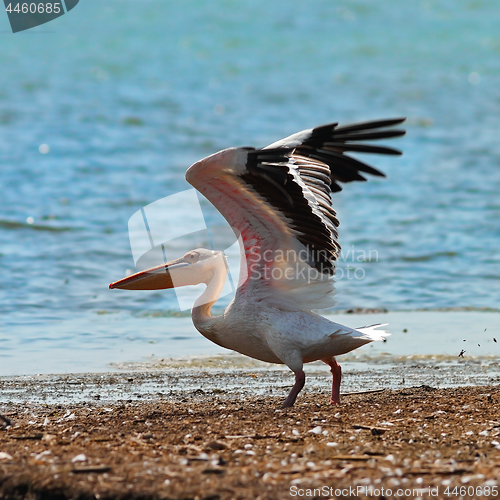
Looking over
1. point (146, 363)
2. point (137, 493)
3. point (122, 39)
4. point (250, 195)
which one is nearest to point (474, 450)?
point (137, 493)

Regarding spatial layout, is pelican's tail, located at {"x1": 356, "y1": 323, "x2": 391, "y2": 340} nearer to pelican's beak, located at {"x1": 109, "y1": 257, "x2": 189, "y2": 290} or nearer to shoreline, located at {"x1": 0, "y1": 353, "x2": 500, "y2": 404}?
shoreline, located at {"x1": 0, "y1": 353, "x2": 500, "y2": 404}

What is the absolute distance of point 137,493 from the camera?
355cm

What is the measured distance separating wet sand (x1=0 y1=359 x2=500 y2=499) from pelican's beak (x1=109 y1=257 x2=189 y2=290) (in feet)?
2.69

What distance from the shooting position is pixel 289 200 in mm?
5195

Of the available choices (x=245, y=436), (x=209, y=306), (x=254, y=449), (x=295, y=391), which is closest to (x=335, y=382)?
(x=295, y=391)

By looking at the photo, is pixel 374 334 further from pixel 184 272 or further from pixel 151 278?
pixel 151 278

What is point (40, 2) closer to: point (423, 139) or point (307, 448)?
point (423, 139)

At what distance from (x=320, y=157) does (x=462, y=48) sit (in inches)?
1287

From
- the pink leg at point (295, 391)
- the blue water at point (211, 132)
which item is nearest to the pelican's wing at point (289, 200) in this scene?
the pink leg at point (295, 391)

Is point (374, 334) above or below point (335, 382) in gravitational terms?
above

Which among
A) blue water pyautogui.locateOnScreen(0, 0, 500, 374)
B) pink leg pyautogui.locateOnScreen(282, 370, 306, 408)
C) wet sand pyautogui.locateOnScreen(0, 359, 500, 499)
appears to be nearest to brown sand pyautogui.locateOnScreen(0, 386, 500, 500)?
wet sand pyautogui.locateOnScreen(0, 359, 500, 499)

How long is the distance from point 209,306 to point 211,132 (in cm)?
1433

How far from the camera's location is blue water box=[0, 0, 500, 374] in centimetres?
977

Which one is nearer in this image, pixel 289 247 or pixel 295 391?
pixel 295 391
